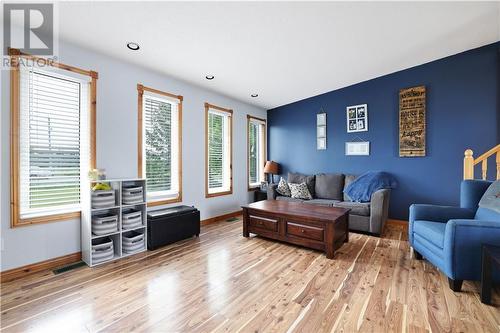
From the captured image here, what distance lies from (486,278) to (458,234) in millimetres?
356

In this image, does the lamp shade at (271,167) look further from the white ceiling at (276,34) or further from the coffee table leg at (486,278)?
the coffee table leg at (486,278)

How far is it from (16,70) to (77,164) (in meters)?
1.09

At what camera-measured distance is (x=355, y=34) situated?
8.82ft

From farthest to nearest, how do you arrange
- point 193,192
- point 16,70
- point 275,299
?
point 193,192
point 16,70
point 275,299

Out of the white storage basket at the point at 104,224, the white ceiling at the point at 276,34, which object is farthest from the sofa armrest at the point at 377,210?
the white storage basket at the point at 104,224

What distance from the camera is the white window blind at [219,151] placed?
4480 millimetres

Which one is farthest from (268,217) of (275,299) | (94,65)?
(94,65)

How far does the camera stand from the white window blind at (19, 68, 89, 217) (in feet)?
7.89

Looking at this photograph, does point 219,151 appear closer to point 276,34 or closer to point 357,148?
point 276,34

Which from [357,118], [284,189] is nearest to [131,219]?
[284,189]

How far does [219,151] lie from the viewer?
4.68 m

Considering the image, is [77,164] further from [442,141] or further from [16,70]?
[442,141]

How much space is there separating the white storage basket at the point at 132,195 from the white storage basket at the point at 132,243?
0.45m

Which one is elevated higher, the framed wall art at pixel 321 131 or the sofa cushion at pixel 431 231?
the framed wall art at pixel 321 131
